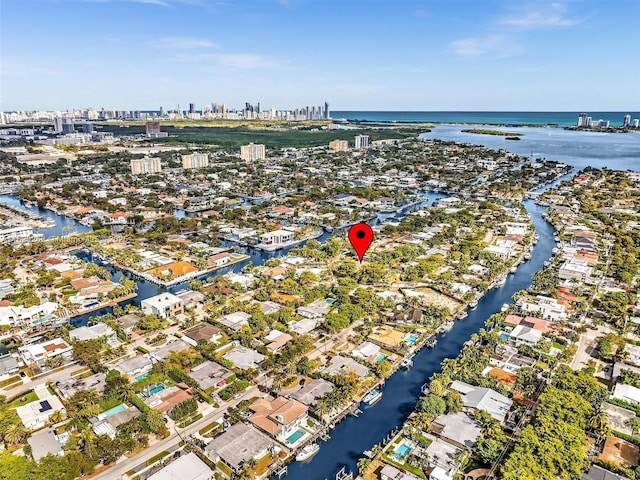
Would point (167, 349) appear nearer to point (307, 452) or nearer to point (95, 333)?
point (95, 333)

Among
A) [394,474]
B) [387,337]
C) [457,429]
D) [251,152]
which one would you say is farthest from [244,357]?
[251,152]

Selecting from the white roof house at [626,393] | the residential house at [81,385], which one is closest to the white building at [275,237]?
the residential house at [81,385]

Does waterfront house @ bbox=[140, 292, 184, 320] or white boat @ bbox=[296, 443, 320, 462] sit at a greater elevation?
waterfront house @ bbox=[140, 292, 184, 320]

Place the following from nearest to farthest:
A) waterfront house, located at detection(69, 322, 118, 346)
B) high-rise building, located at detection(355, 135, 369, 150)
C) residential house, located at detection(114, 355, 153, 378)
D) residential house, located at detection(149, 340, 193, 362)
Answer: residential house, located at detection(114, 355, 153, 378) → residential house, located at detection(149, 340, 193, 362) → waterfront house, located at detection(69, 322, 118, 346) → high-rise building, located at detection(355, 135, 369, 150)

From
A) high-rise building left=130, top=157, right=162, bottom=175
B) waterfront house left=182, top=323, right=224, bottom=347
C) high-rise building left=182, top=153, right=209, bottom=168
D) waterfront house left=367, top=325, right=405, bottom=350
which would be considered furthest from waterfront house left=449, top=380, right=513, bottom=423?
high-rise building left=182, top=153, right=209, bottom=168

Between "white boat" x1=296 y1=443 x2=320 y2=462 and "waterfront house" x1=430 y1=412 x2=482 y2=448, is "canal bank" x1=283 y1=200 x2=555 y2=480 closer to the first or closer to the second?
"white boat" x1=296 y1=443 x2=320 y2=462

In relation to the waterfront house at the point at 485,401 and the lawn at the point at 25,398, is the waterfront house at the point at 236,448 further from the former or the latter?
the lawn at the point at 25,398

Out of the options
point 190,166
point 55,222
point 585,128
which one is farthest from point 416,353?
point 585,128
